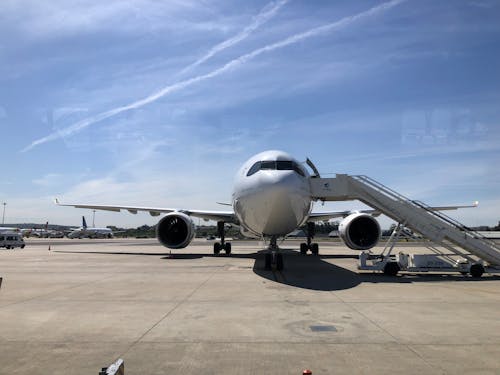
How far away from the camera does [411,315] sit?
6.71 metres

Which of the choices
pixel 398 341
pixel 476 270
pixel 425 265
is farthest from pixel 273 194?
pixel 476 270

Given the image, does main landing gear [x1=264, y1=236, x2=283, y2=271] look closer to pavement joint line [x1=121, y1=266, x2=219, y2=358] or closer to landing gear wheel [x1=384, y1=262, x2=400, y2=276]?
pavement joint line [x1=121, y1=266, x2=219, y2=358]

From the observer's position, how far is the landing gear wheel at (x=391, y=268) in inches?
504

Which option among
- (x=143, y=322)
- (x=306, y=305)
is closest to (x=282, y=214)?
(x=306, y=305)

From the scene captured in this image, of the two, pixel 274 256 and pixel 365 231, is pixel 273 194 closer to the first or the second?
pixel 274 256

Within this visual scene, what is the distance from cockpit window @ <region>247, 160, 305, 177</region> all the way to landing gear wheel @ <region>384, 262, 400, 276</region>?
13.4 ft

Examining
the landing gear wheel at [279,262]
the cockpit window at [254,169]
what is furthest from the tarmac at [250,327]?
the cockpit window at [254,169]

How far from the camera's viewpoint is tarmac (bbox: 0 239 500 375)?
14.0 ft

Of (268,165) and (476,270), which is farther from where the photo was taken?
(476,270)

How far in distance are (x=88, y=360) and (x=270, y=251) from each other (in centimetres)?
935

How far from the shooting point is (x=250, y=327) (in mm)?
5879

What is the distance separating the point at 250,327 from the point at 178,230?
1445 centimetres

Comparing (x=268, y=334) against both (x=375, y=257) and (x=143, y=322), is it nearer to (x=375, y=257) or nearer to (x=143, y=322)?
(x=143, y=322)

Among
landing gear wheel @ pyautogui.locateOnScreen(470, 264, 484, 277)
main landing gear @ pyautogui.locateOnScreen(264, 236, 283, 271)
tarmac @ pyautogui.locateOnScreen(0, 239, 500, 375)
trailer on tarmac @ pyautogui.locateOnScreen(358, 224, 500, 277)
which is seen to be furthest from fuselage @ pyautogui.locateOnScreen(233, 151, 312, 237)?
landing gear wheel @ pyautogui.locateOnScreen(470, 264, 484, 277)
